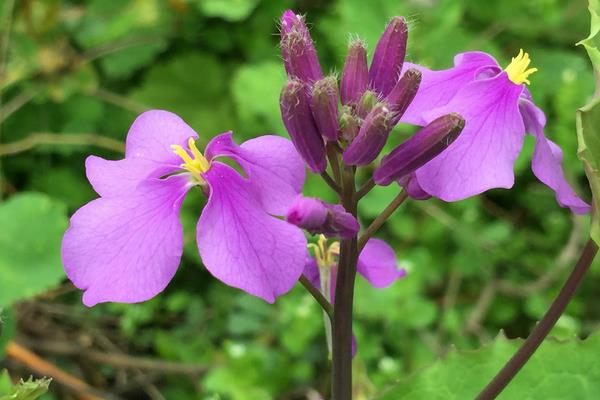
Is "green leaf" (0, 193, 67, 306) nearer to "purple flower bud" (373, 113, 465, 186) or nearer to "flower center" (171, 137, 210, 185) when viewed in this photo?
"flower center" (171, 137, 210, 185)

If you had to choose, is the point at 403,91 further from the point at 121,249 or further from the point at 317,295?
the point at 121,249

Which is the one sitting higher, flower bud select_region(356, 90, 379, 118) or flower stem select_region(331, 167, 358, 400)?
flower bud select_region(356, 90, 379, 118)

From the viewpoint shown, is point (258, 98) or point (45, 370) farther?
point (258, 98)

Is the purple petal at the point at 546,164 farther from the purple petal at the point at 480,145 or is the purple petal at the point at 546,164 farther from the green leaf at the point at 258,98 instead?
the green leaf at the point at 258,98

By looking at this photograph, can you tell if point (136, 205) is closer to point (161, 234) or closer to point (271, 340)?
point (161, 234)

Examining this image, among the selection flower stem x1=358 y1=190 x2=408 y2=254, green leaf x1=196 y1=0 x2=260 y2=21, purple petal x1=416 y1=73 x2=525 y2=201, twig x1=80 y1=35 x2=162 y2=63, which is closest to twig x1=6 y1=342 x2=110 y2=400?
twig x1=80 y1=35 x2=162 y2=63

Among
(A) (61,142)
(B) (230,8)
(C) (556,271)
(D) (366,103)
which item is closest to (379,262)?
(D) (366,103)
